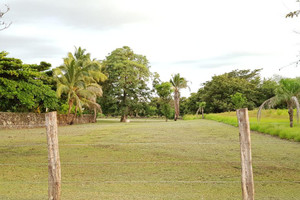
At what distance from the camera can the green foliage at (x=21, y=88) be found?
19.0 metres

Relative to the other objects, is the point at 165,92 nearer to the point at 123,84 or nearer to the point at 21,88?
the point at 123,84

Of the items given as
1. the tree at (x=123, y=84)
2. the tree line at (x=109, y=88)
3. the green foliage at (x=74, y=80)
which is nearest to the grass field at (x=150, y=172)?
the tree line at (x=109, y=88)

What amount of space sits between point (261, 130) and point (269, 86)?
85.0ft

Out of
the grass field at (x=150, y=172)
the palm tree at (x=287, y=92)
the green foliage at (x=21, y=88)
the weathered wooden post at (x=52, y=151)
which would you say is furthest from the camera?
the green foliage at (x=21, y=88)

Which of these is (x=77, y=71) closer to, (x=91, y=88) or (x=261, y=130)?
(x=91, y=88)

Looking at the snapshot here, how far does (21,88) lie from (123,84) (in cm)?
1539

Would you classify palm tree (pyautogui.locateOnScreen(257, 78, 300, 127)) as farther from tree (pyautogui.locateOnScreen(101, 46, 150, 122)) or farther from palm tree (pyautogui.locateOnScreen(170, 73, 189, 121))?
palm tree (pyautogui.locateOnScreen(170, 73, 189, 121))

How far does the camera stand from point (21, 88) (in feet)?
65.8

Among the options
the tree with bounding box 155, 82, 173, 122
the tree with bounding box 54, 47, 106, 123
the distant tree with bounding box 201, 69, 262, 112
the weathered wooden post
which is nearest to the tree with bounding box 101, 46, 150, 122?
the tree with bounding box 155, 82, 173, 122

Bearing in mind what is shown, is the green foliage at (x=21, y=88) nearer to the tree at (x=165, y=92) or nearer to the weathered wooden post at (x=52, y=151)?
the weathered wooden post at (x=52, y=151)

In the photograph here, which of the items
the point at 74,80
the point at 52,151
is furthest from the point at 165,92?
the point at 52,151

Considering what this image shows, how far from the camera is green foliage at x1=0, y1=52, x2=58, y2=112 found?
62.3 ft

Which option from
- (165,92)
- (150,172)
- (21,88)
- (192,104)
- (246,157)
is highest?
(165,92)

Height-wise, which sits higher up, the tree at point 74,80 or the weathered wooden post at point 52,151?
the tree at point 74,80
